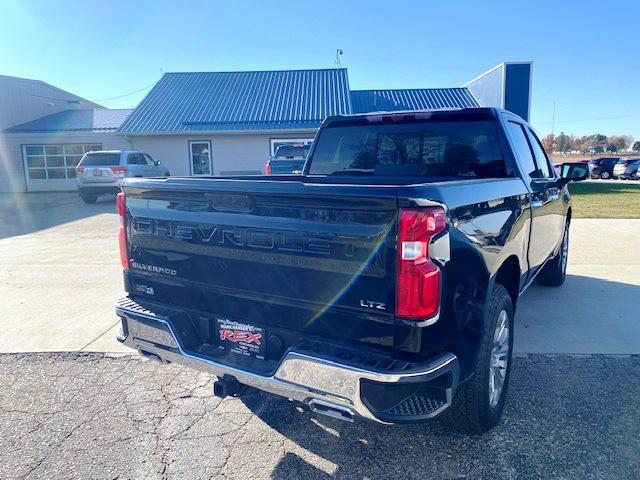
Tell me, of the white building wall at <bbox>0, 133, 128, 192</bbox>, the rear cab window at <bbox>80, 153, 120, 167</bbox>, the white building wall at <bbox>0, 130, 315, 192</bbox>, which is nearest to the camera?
the rear cab window at <bbox>80, 153, 120, 167</bbox>

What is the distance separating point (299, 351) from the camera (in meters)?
2.32

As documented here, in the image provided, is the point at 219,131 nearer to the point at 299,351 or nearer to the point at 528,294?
the point at 528,294

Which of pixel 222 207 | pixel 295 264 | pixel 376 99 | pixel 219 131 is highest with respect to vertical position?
pixel 376 99

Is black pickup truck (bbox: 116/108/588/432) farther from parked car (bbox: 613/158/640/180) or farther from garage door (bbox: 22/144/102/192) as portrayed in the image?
parked car (bbox: 613/158/640/180)

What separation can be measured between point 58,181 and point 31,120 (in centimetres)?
480

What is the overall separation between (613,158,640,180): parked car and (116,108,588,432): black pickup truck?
117 ft

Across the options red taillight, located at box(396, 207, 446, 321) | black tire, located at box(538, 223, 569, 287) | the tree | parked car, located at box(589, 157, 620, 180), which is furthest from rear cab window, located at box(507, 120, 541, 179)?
the tree

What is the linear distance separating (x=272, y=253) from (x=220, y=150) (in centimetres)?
1966

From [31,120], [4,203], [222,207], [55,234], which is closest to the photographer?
[222,207]

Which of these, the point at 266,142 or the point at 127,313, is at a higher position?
the point at 266,142

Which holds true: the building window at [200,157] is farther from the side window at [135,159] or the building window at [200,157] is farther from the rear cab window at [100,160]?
the rear cab window at [100,160]

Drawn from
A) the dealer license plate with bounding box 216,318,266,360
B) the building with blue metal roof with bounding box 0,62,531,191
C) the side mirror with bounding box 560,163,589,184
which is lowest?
the dealer license plate with bounding box 216,318,266,360

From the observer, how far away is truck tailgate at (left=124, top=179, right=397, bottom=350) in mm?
2188

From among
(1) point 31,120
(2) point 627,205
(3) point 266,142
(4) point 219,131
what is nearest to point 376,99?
(3) point 266,142
